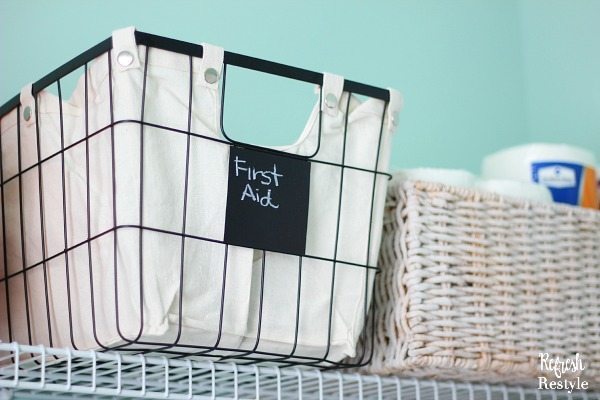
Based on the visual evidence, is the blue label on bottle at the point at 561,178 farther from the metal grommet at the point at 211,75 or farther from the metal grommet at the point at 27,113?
the metal grommet at the point at 27,113

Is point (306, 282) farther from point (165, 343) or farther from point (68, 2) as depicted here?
point (68, 2)

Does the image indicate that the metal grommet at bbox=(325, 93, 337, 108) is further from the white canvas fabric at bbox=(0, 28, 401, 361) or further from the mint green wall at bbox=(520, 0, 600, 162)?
the mint green wall at bbox=(520, 0, 600, 162)

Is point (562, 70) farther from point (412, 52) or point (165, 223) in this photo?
point (165, 223)

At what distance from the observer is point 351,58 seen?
1503mm

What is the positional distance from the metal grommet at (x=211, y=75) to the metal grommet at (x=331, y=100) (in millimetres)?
125

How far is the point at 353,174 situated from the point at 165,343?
10.0 inches

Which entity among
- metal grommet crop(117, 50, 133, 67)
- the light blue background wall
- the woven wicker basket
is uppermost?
the light blue background wall

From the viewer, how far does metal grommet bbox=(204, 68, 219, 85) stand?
35.1 inches

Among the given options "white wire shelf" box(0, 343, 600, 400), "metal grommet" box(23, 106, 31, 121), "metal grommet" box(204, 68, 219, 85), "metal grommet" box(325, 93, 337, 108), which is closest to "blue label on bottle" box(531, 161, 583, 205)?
"white wire shelf" box(0, 343, 600, 400)

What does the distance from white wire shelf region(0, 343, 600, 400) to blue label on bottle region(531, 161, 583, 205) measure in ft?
0.78

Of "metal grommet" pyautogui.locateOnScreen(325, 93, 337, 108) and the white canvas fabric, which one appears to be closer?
the white canvas fabric

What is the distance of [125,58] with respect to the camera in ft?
2.80

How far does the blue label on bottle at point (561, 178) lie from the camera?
118 centimetres

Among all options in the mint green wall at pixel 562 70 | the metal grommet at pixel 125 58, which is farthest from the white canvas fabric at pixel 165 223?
the mint green wall at pixel 562 70
